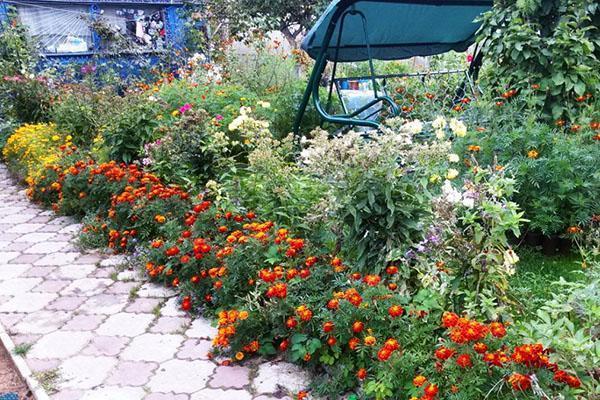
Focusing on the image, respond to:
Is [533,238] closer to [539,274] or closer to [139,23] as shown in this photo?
[539,274]

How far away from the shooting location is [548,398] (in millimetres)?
1865

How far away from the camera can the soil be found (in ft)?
9.43

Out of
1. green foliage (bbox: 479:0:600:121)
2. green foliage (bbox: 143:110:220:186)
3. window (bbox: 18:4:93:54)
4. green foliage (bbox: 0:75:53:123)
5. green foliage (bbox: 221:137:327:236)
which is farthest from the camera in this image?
window (bbox: 18:4:93:54)

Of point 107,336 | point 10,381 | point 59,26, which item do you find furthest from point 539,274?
point 59,26

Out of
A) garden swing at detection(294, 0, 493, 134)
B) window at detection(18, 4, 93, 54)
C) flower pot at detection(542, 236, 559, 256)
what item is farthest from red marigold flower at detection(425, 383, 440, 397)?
window at detection(18, 4, 93, 54)

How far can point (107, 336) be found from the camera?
3.31m

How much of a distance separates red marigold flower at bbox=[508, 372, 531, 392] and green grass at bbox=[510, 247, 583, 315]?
0.83 m

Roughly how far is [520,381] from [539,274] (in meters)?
1.61

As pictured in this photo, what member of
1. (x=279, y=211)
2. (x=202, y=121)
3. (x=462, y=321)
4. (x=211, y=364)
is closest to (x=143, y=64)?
(x=202, y=121)

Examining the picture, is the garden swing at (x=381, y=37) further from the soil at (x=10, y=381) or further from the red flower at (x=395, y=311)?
the soil at (x=10, y=381)

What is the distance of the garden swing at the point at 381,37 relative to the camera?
5.12 meters

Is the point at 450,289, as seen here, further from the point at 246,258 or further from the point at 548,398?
the point at 246,258

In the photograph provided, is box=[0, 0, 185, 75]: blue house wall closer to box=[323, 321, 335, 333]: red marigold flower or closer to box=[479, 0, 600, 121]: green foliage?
box=[479, 0, 600, 121]: green foliage

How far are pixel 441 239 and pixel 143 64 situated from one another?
10.9 metres
